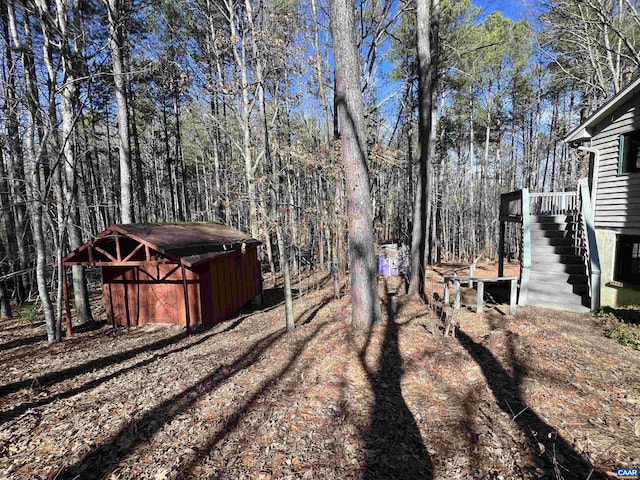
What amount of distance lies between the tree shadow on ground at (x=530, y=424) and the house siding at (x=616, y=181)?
5114 millimetres

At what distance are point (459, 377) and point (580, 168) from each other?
21805 millimetres

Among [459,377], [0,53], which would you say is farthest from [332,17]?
[0,53]

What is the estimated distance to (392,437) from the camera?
120 inches

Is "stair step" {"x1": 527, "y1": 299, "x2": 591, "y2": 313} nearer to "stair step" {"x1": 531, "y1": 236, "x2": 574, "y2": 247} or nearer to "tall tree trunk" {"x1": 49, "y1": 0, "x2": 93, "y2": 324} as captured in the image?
"stair step" {"x1": 531, "y1": 236, "x2": 574, "y2": 247}

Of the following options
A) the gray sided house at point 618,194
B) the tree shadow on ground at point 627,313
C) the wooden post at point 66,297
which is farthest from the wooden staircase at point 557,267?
the wooden post at point 66,297

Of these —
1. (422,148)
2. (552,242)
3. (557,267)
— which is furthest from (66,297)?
(552,242)

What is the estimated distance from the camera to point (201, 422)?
355 cm

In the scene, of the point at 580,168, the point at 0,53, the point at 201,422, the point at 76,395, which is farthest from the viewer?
the point at 580,168

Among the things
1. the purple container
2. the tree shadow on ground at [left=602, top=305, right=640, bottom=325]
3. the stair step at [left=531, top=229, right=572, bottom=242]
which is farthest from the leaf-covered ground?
the purple container

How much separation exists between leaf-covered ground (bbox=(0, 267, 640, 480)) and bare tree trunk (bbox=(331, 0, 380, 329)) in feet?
4.60

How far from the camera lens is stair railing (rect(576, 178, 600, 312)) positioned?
682cm

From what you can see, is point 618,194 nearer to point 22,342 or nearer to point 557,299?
point 557,299

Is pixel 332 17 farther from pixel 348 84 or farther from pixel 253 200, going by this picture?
pixel 253 200

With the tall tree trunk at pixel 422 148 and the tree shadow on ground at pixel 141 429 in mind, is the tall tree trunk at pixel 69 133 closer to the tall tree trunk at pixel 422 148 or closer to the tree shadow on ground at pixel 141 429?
the tree shadow on ground at pixel 141 429
